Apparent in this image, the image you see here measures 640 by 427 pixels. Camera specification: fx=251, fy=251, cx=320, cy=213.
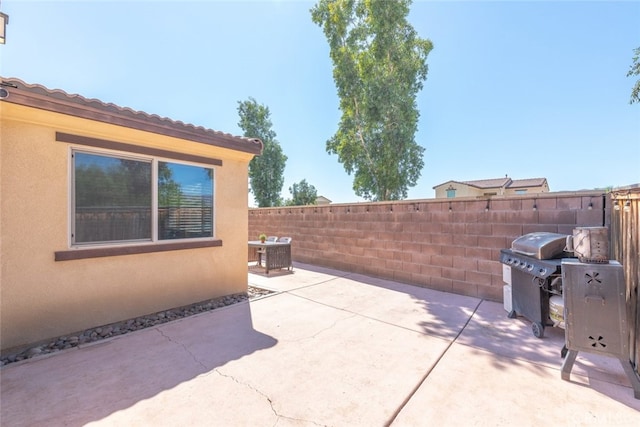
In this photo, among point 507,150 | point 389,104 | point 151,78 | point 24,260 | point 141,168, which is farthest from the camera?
point 507,150

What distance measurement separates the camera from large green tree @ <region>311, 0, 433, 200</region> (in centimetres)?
1380

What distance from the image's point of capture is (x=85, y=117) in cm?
329

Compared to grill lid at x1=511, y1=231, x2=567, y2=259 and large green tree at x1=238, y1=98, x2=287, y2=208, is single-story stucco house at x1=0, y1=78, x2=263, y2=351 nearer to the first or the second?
grill lid at x1=511, y1=231, x2=567, y2=259

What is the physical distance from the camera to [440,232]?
18.8 ft

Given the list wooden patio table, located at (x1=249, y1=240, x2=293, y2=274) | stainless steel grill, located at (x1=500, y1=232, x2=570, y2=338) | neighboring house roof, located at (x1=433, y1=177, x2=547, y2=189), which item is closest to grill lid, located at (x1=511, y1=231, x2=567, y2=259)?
stainless steel grill, located at (x1=500, y1=232, x2=570, y2=338)

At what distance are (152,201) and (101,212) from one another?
656 mm

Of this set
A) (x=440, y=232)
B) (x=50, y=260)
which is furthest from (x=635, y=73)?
(x=50, y=260)

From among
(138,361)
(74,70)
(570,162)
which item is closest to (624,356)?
(138,361)

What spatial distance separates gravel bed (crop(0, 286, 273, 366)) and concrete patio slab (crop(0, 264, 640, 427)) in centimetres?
27

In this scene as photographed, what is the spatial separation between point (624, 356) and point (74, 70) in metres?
9.63

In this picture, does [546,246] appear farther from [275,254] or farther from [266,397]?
[275,254]

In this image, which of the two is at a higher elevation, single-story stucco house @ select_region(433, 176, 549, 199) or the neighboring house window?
single-story stucco house @ select_region(433, 176, 549, 199)

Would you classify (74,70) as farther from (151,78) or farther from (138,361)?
(138,361)

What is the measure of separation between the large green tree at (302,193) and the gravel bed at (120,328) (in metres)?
18.5
